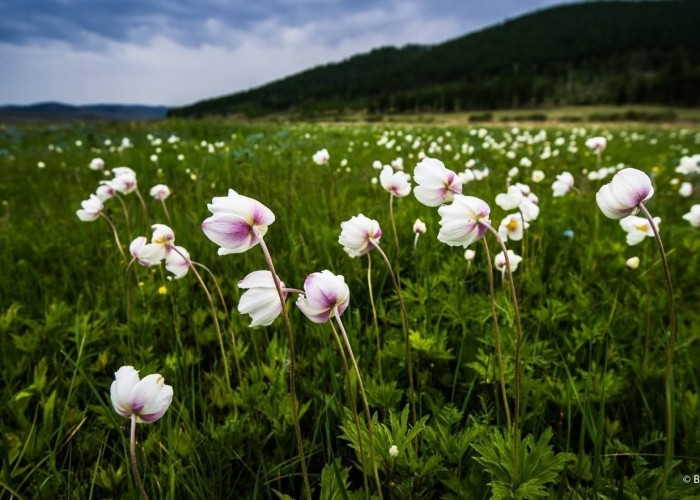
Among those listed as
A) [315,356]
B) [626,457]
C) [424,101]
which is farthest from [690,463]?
[424,101]

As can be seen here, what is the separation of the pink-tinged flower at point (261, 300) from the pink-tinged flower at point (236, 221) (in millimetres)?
83

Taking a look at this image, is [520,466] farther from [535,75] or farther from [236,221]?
[535,75]

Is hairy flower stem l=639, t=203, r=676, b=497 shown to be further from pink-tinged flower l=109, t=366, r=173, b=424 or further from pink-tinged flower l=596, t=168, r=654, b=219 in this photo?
pink-tinged flower l=109, t=366, r=173, b=424

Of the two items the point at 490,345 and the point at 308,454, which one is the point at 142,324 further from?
the point at 490,345

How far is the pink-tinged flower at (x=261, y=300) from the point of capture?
1.01m

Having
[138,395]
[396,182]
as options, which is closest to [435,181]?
[396,182]

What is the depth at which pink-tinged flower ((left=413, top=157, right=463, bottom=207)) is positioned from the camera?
135 centimetres

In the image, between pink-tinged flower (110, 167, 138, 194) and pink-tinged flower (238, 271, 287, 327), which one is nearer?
pink-tinged flower (238, 271, 287, 327)

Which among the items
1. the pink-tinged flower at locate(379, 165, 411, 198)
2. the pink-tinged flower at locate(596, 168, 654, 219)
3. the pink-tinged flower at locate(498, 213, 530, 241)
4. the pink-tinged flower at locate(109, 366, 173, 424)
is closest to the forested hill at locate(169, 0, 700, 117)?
the pink-tinged flower at locate(498, 213, 530, 241)

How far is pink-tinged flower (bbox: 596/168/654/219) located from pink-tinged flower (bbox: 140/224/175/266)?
1514 mm

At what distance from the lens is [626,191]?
3.64 feet

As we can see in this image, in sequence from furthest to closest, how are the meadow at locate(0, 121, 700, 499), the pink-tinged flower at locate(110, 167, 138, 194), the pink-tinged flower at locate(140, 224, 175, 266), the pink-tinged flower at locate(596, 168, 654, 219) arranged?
the pink-tinged flower at locate(110, 167, 138, 194), the pink-tinged flower at locate(140, 224, 175, 266), the meadow at locate(0, 121, 700, 499), the pink-tinged flower at locate(596, 168, 654, 219)

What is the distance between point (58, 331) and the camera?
214 centimetres

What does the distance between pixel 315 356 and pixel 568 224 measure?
9.23 ft
